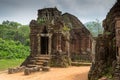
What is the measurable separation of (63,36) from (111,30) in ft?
35.2

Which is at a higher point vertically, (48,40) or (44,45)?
(48,40)

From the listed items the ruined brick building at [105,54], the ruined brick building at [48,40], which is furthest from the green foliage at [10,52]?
the ruined brick building at [105,54]

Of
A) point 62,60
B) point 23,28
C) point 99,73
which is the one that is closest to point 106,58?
point 99,73

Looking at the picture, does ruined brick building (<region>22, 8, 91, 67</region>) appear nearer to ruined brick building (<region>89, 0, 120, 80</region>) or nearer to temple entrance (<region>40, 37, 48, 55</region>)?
temple entrance (<region>40, 37, 48, 55</region>)

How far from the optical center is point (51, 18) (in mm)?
25078

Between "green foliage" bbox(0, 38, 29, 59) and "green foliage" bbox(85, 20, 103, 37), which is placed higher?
"green foliage" bbox(85, 20, 103, 37)

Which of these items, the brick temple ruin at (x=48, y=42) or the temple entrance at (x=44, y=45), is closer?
the brick temple ruin at (x=48, y=42)

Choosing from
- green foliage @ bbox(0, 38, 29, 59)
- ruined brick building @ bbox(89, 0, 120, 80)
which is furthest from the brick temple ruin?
green foliage @ bbox(0, 38, 29, 59)

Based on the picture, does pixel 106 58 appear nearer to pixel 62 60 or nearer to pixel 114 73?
pixel 114 73

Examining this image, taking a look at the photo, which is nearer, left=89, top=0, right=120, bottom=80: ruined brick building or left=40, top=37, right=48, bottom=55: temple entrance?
left=89, top=0, right=120, bottom=80: ruined brick building

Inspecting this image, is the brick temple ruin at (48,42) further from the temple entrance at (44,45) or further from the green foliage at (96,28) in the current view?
the green foliage at (96,28)

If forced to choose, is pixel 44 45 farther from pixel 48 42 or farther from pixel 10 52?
pixel 10 52

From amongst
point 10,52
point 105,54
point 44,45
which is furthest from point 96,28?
point 105,54

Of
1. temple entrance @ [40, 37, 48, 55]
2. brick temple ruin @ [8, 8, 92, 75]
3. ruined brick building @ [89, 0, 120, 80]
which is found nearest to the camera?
ruined brick building @ [89, 0, 120, 80]
